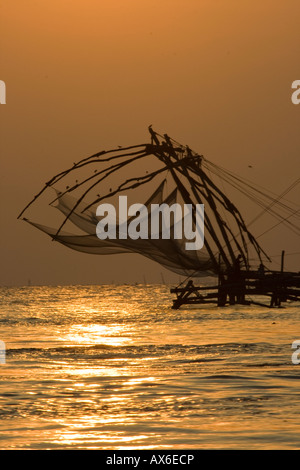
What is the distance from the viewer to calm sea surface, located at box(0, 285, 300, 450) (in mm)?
10250

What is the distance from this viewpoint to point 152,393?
13430 millimetres

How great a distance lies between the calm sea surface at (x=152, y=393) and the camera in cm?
1025

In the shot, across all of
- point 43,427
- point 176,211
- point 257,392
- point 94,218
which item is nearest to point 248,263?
point 176,211

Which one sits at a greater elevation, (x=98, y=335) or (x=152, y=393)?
(x=98, y=335)

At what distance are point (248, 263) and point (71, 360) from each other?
14.4 meters

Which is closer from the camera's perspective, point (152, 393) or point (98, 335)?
point (152, 393)

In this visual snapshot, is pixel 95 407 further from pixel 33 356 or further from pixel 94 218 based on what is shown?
pixel 94 218

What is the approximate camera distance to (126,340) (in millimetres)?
24000

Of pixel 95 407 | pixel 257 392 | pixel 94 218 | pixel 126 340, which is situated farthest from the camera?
pixel 94 218

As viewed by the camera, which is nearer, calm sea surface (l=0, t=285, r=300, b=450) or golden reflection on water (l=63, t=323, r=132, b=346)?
calm sea surface (l=0, t=285, r=300, b=450)

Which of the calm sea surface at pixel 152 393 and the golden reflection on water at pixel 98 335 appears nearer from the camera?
the calm sea surface at pixel 152 393

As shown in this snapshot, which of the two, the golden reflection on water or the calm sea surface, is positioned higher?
the golden reflection on water

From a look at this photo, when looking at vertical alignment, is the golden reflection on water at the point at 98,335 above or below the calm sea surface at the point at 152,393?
above
